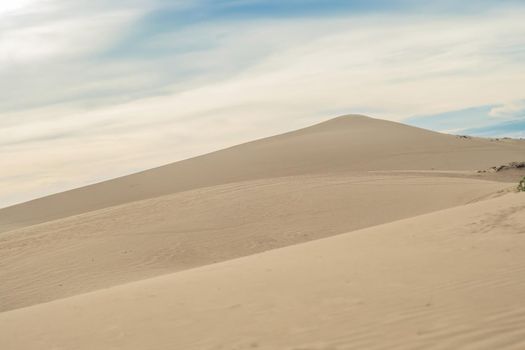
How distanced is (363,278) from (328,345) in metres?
2.27

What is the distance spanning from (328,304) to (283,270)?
227cm

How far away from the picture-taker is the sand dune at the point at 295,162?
3453 centimetres

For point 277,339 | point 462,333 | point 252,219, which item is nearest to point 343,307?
point 277,339

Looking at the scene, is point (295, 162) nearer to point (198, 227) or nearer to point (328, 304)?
point (198, 227)

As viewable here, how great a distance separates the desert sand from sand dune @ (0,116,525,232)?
36.5ft

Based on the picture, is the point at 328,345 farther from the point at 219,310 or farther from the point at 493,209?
the point at 493,209

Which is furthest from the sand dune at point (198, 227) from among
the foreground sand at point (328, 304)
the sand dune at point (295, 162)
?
the sand dune at point (295, 162)

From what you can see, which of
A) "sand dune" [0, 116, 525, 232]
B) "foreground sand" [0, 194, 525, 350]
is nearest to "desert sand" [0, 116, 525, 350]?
"foreground sand" [0, 194, 525, 350]

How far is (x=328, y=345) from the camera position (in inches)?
187

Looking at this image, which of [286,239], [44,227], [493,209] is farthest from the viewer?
[44,227]

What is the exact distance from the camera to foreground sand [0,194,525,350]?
4875 mm

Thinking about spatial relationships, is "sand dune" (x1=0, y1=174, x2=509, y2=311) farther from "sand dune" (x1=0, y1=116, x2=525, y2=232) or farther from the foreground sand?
"sand dune" (x1=0, y1=116, x2=525, y2=232)

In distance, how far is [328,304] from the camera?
5953 mm

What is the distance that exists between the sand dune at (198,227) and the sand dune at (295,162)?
44.2 ft
